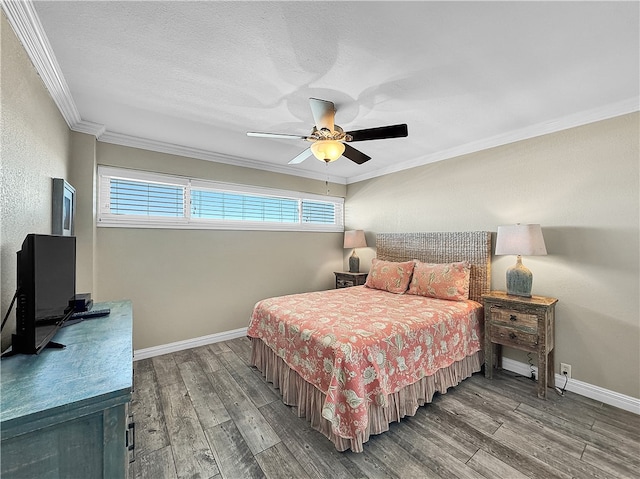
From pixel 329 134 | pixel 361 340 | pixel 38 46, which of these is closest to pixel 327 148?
pixel 329 134

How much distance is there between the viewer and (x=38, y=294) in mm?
1241

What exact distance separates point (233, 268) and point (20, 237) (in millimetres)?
2395

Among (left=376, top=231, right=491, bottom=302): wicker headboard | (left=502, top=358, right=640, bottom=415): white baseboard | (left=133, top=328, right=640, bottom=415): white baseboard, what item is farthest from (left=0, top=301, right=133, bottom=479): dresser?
(left=502, top=358, right=640, bottom=415): white baseboard

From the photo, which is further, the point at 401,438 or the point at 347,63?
the point at 401,438

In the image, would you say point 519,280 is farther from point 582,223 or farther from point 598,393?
point 598,393

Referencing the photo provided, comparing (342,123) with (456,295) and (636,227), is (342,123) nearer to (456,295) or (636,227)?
(456,295)

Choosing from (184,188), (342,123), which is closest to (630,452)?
(342,123)

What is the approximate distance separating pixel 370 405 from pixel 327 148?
1.96 m

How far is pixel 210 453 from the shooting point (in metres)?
1.78

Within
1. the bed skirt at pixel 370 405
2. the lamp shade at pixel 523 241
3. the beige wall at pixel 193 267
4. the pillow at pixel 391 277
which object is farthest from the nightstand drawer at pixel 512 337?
the beige wall at pixel 193 267

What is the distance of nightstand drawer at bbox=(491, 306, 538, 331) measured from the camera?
2.47 m

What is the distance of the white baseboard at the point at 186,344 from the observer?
313 cm

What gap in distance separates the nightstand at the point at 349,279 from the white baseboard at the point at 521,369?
1721 mm

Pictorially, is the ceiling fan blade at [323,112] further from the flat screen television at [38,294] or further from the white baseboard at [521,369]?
the white baseboard at [521,369]
